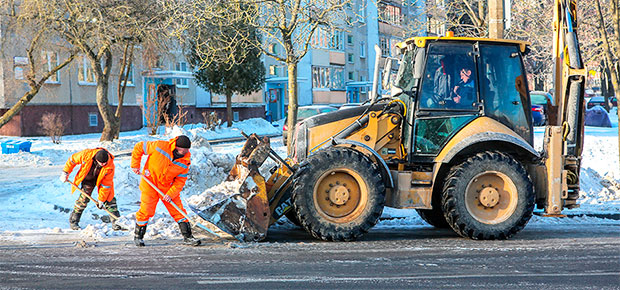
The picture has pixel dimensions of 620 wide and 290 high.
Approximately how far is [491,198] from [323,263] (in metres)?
2.60

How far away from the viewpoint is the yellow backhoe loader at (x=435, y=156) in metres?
8.51

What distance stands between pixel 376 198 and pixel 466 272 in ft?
5.89

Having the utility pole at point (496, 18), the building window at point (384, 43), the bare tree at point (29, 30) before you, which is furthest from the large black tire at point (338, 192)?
the building window at point (384, 43)

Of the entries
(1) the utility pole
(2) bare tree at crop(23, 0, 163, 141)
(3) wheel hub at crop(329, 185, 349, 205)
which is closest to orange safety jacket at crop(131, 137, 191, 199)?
(3) wheel hub at crop(329, 185, 349, 205)

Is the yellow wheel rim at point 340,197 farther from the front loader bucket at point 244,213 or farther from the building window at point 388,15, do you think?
the building window at point 388,15

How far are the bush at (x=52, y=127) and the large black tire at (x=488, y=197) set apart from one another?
70.1 feet

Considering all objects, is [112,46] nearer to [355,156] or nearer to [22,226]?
[22,226]

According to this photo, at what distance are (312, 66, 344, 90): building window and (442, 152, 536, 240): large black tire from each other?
4319cm

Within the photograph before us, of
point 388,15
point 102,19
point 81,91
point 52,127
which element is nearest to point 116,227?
point 102,19

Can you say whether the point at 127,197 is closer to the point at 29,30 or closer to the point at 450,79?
the point at 450,79

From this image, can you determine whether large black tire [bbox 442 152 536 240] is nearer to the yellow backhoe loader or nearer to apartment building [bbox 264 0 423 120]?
the yellow backhoe loader

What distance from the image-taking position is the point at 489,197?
8.77 m

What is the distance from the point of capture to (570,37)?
9.20 meters

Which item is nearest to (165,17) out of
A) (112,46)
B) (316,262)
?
(112,46)
